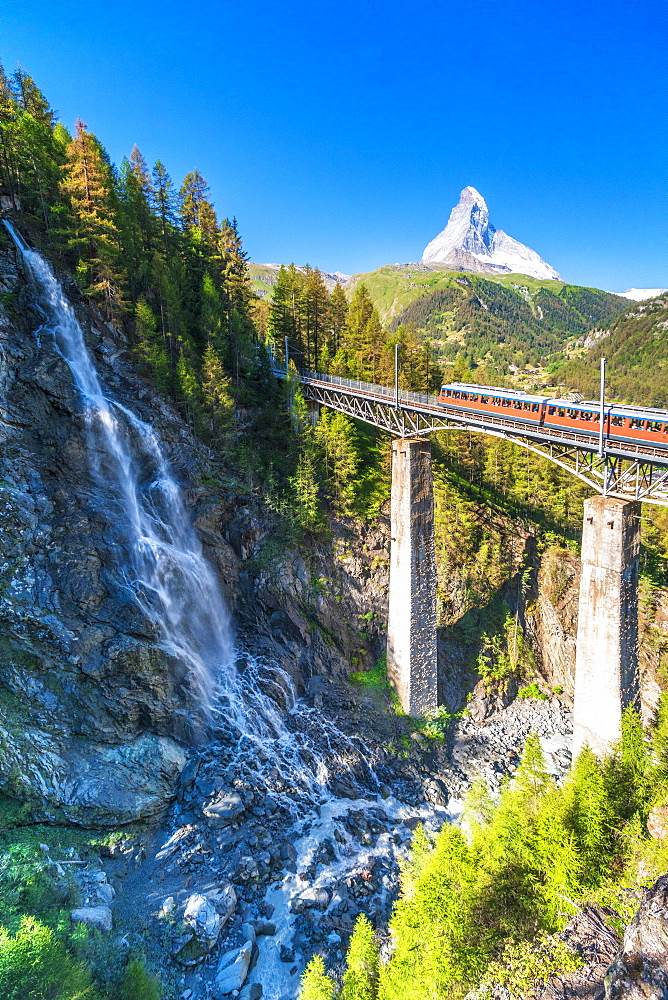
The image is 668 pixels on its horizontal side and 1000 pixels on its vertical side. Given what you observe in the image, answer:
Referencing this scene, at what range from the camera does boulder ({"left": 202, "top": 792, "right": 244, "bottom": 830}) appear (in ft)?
56.3

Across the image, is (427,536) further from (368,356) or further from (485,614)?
(368,356)

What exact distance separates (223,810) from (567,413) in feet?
73.1

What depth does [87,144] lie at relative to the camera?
85.4 ft

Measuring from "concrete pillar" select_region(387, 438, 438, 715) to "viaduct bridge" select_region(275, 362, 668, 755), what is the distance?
6 cm

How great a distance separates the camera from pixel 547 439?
19516 mm

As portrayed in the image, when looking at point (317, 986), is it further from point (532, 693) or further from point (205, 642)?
point (532, 693)

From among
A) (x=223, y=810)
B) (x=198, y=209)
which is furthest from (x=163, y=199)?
(x=223, y=810)

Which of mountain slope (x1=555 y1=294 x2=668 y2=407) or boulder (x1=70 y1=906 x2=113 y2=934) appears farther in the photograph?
mountain slope (x1=555 y1=294 x2=668 y2=407)

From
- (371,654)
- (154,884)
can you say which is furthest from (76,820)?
(371,654)

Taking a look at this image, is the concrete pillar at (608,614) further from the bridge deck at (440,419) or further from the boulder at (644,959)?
the boulder at (644,959)

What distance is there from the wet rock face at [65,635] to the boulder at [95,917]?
9.05 feet

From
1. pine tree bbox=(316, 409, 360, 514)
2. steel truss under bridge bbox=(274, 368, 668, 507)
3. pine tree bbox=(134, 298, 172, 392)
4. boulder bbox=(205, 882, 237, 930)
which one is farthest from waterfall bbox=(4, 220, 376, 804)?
steel truss under bridge bbox=(274, 368, 668, 507)

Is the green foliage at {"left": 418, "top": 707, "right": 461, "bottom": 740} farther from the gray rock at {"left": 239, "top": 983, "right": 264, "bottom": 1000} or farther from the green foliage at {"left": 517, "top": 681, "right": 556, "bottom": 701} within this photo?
the gray rock at {"left": 239, "top": 983, "right": 264, "bottom": 1000}

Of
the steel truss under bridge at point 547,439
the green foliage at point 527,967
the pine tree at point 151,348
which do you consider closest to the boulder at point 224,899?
the green foliage at point 527,967
